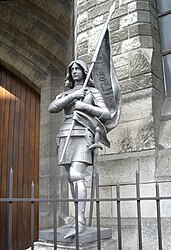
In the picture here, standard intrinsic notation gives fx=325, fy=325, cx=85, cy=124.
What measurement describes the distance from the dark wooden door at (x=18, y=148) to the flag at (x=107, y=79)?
2.89 meters

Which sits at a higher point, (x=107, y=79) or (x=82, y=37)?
(x=82, y=37)

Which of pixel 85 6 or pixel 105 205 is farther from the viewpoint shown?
pixel 85 6

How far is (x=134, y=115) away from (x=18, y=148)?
2.98 meters

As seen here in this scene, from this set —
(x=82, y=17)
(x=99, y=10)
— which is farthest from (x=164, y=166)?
(x=82, y=17)

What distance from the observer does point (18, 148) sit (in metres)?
5.66

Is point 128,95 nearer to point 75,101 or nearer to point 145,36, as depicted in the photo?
point 145,36

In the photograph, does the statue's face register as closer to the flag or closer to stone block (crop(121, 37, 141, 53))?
the flag

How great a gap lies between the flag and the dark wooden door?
2.89 metres

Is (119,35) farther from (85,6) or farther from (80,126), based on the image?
(80,126)

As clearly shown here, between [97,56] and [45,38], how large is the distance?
2.97 m

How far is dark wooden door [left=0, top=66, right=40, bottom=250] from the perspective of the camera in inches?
209

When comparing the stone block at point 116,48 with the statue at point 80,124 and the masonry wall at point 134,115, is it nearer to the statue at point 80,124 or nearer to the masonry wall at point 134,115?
the masonry wall at point 134,115

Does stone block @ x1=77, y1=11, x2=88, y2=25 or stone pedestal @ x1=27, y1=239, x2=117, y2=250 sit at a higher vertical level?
stone block @ x1=77, y1=11, x2=88, y2=25

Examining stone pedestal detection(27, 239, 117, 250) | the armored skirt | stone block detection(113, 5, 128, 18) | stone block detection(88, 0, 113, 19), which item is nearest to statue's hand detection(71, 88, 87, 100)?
the armored skirt
